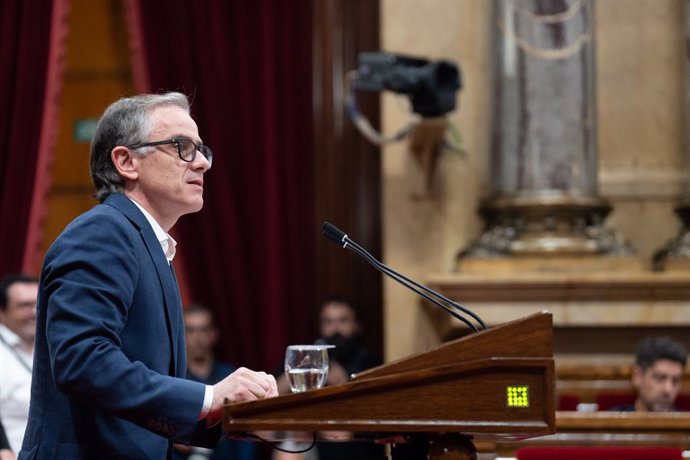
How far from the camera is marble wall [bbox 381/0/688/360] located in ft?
22.1

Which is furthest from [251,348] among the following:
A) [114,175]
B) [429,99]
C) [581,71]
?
[114,175]

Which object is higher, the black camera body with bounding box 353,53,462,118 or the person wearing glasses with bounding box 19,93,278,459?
the black camera body with bounding box 353,53,462,118

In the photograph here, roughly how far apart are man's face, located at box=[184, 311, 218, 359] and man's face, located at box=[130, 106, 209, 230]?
12.5 ft

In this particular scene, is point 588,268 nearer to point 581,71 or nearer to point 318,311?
point 581,71

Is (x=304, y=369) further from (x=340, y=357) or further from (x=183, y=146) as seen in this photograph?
(x=340, y=357)

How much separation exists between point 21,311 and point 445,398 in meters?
3.50

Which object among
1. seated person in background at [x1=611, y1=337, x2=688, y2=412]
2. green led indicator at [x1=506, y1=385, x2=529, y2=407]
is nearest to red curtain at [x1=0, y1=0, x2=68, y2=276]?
seated person in background at [x1=611, y1=337, x2=688, y2=412]

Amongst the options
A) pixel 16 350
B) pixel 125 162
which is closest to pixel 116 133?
pixel 125 162

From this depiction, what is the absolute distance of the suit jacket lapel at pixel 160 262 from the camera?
8.66 ft

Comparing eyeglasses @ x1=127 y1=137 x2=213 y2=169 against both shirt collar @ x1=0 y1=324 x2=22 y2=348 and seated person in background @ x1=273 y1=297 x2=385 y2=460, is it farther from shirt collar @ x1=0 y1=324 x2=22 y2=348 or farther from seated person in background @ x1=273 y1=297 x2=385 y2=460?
seated person in background @ x1=273 y1=297 x2=385 y2=460

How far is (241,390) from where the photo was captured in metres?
2.40

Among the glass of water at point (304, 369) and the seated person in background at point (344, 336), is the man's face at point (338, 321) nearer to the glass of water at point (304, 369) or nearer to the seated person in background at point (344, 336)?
the seated person in background at point (344, 336)

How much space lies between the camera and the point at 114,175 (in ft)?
9.08

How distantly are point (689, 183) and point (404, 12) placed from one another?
1.85 m
